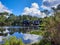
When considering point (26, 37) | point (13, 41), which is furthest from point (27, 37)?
point (13, 41)

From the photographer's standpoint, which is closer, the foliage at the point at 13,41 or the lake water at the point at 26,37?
the foliage at the point at 13,41

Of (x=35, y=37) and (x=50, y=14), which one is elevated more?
(x=50, y=14)

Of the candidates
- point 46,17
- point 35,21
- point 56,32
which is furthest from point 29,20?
point 56,32

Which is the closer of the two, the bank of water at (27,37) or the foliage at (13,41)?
the foliage at (13,41)

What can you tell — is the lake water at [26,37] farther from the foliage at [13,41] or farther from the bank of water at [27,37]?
the foliage at [13,41]

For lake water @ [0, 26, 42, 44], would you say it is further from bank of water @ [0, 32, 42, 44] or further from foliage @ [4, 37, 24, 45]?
foliage @ [4, 37, 24, 45]

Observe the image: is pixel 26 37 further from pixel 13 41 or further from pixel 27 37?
pixel 13 41

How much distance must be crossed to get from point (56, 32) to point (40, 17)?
A: 54cm

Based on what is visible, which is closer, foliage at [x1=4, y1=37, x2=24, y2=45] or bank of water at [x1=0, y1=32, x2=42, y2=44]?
foliage at [x1=4, y1=37, x2=24, y2=45]

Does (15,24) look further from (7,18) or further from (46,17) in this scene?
(46,17)

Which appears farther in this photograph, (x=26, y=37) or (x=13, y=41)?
(x=26, y=37)

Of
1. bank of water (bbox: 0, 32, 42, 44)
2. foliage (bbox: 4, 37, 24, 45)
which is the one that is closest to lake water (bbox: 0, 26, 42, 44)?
bank of water (bbox: 0, 32, 42, 44)

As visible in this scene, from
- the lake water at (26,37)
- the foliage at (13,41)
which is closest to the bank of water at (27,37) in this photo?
the lake water at (26,37)

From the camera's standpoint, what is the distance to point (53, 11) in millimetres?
3828
